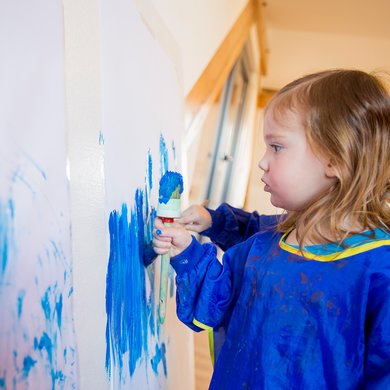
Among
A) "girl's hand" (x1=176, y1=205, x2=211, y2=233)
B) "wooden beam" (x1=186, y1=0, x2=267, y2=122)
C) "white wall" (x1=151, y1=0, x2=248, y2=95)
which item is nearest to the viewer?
"girl's hand" (x1=176, y1=205, x2=211, y2=233)

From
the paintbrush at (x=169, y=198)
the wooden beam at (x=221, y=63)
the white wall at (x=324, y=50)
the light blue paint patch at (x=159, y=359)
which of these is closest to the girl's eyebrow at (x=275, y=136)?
the paintbrush at (x=169, y=198)

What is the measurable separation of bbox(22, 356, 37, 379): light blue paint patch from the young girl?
314 mm

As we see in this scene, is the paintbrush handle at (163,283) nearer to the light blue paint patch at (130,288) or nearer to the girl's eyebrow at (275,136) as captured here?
the light blue paint patch at (130,288)

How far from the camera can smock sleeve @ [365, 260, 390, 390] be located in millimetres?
618

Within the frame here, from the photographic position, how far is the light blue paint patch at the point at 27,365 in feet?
1.39

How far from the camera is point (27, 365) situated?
429 millimetres

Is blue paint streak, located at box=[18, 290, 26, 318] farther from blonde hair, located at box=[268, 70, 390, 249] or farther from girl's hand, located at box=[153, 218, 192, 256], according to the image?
blonde hair, located at box=[268, 70, 390, 249]

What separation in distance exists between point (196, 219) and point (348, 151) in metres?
0.38

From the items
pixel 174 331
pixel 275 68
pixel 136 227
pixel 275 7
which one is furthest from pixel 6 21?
pixel 275 68

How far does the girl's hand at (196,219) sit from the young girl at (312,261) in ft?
0.54

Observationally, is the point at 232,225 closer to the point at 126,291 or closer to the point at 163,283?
the point at 163,283

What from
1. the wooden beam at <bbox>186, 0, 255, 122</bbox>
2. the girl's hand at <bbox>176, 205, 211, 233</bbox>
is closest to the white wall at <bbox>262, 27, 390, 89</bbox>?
the wooden beam at <bbox>186, 0, 255, 122</bbox>

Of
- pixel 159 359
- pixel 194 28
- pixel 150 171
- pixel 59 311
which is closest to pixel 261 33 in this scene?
pixel 194 28

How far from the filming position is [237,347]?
776mm
